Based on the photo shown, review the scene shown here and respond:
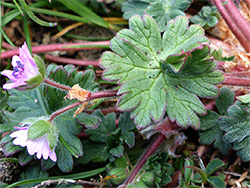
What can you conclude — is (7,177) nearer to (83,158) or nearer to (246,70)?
(83,158)

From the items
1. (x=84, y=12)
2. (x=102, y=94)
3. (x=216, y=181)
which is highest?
(x=84, y=12)

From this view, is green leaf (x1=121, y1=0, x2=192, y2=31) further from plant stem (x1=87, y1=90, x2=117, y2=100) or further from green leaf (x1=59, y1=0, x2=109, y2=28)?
plant stem (x1=87, y1=90, x2=117, y2=100)

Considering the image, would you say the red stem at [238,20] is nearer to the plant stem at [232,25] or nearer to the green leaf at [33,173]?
the plant stem at [232,25]

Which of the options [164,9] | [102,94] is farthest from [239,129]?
[164,9]

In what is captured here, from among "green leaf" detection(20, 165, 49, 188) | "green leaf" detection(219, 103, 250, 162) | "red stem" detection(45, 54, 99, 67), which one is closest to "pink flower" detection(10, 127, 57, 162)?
"green leaf" detection(20, 165, 49, 188)

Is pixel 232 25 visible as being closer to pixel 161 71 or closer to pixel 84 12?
pixel 161 71

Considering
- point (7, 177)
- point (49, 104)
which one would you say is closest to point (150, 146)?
point (49, 104)
